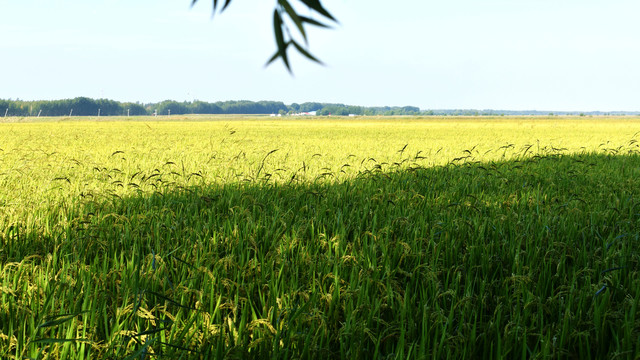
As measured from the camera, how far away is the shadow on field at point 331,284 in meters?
1.99

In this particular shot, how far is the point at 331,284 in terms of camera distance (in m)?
2.69

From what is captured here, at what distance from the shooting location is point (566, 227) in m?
4.00

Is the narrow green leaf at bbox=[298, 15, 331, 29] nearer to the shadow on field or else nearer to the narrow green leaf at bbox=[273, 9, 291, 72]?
the narrow green leaf at bbox=[273, 9, 291, 72]

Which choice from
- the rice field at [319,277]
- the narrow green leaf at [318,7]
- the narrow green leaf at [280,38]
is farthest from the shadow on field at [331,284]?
the narrow green leaf at [318,7]

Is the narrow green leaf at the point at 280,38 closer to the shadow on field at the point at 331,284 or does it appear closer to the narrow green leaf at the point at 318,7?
the narrow green leaf at the point at 318,7

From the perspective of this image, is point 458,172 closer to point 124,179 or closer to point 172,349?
point 124,179

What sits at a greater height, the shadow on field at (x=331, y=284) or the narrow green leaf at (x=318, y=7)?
the narrow green leaf at (x=318, y=7)

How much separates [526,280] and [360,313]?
94 cm

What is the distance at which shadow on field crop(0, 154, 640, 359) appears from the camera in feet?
6.53

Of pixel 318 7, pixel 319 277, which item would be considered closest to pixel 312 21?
→ pixel 318 7

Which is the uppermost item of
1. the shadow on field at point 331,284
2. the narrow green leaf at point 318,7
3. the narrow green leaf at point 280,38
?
the narrow green leaf at point 318,7

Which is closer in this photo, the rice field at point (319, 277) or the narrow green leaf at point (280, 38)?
the narrow green leaf at point (280, 38)

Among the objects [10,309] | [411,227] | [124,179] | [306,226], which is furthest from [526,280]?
[124,179]

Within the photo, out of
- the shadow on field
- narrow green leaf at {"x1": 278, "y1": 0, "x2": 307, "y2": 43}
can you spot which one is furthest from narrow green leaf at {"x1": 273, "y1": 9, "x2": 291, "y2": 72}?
the shadow on field
